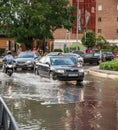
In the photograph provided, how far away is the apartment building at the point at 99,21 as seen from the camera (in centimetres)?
10081

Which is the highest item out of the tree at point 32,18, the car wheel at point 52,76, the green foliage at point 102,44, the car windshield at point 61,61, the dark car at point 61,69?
the tree at point 32,18

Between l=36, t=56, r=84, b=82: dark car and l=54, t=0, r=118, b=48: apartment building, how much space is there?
72.5 m

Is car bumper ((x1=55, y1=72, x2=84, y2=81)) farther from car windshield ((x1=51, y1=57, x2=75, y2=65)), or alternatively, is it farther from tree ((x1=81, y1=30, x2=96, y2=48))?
tree ((x1=81, y1=30, x2=96, y2=48))

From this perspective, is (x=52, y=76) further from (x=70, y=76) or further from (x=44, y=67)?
(x=44, y=67)

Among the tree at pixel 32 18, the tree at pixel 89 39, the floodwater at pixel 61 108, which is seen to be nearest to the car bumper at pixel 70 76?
the floodwater at pixel 61 108

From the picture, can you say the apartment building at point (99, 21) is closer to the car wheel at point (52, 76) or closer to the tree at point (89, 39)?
the tree at point (89, 39)

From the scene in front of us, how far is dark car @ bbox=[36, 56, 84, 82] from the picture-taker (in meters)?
24.1

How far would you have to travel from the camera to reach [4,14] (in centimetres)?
6019

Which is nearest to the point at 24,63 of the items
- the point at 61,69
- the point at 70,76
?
the point at 61,69

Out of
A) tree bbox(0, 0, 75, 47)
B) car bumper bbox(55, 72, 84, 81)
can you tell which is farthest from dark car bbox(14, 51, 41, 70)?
tree bbox(0, 0, 75, 47)

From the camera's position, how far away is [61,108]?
46.8ft

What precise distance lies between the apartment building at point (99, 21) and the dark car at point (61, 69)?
72535mm

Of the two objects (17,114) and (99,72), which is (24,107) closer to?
(17,114)

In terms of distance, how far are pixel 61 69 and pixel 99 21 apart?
79269 millimetres
